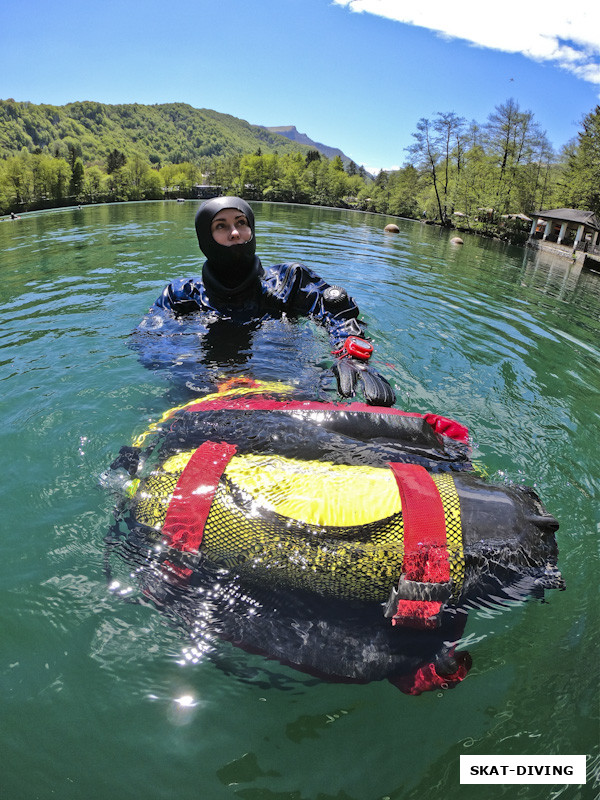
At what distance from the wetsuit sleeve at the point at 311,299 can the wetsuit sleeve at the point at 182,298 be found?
0.97m

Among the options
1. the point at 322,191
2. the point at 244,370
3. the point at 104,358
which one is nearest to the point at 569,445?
the point at 244,370

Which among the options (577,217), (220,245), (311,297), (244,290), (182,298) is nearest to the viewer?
(220,245)

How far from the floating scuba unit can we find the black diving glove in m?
0.98

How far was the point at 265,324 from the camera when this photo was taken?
536 centimetres

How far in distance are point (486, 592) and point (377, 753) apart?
33.8 inches

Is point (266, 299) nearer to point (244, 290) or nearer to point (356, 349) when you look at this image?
point (244, 290)

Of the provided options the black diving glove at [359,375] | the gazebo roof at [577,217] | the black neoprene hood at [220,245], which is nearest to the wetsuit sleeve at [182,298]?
the black neoprene hood at [220,245]

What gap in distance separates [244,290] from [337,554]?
3.74 meters

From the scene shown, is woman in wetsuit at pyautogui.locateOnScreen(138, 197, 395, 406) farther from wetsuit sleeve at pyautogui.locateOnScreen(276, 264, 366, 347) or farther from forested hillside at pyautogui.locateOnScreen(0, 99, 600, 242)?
forested hillside at pyautogui.locateOnScreen(0, 99, 600, 242)

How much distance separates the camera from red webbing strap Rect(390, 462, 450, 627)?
Result: 6.31 feet

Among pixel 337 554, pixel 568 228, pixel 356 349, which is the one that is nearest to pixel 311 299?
pixel 356 349

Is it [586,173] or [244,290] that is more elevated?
[586,173]

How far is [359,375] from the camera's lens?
3818mm

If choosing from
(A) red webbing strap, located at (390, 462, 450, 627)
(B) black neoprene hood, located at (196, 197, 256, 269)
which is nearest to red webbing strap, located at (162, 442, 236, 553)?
(A) red webbing strap, located at (390, 462, 450, 627)
